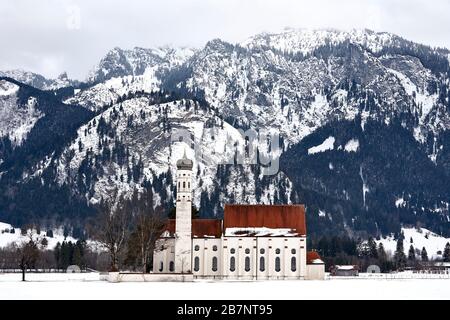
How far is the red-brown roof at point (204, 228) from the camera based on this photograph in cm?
14825

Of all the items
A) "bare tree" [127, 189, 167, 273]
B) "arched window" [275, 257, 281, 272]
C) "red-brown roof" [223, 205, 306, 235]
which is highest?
"red-brown roof" [223, 205, 306, 235]

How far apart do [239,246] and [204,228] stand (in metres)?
7.67

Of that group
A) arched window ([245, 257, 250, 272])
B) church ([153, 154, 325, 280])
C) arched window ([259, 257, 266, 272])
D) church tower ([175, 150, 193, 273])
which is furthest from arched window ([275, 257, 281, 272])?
church tower ([175, 150, 193, 273])

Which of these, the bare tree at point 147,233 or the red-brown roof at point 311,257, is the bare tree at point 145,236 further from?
the red-brown roof at point 311,257

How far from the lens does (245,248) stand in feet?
481

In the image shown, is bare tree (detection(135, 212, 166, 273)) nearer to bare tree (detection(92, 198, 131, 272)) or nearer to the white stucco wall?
bare tree (detection(92, 198, 131, 272))

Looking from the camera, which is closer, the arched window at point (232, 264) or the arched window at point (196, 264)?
the arched window at point (232, 264)

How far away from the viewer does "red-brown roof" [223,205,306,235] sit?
484 ft

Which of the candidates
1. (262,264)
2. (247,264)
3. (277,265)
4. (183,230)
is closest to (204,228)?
(183,230)

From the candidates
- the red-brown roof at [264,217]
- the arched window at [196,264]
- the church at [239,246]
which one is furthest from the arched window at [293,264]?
the arched window at [196,264]

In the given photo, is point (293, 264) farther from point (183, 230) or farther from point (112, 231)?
point (112, 231)

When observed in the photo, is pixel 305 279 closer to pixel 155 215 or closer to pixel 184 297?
pixel 155 215
